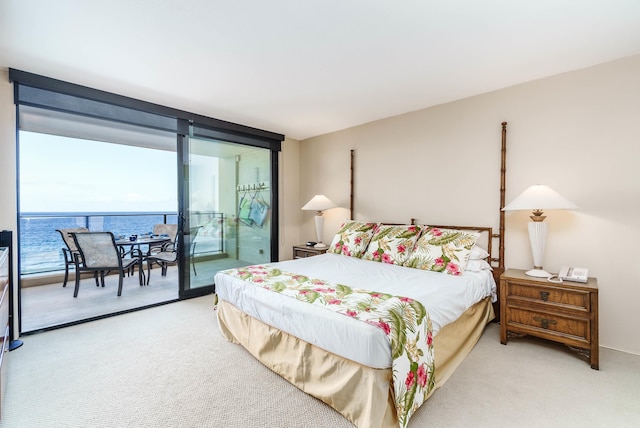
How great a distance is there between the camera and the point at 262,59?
2.37m

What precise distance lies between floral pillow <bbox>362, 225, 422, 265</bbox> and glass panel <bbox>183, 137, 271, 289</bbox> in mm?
2100

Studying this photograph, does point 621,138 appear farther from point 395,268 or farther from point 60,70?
point 60,70

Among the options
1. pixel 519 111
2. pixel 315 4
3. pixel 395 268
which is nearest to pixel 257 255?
pixel 395 268

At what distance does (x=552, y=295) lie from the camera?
2.28 meters

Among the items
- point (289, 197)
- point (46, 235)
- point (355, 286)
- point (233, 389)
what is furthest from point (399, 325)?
point (46, 235)

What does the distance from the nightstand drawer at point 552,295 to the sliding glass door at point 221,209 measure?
3534 millimetres

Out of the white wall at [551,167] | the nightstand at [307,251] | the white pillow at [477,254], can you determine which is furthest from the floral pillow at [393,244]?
the nightstand at [307,251]

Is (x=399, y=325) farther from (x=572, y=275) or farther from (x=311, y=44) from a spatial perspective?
(x=311, y=44)

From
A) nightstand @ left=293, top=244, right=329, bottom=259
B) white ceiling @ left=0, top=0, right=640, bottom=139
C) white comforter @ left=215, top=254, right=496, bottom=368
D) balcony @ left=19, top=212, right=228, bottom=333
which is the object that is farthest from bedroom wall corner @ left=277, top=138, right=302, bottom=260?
white comforter @ left=215, top=254, right=496, bottom=368

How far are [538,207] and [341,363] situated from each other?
6.87ft

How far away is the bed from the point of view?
1.45m

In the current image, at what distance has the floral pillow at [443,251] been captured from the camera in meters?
2.63

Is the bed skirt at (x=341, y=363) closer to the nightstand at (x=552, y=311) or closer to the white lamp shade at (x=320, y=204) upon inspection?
the nightstand at (x=552, y=311)

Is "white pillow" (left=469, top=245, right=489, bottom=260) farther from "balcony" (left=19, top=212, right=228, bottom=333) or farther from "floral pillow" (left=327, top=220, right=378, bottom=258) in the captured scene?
"balcony" (left=19, top=212, right=228, bottom=333)
